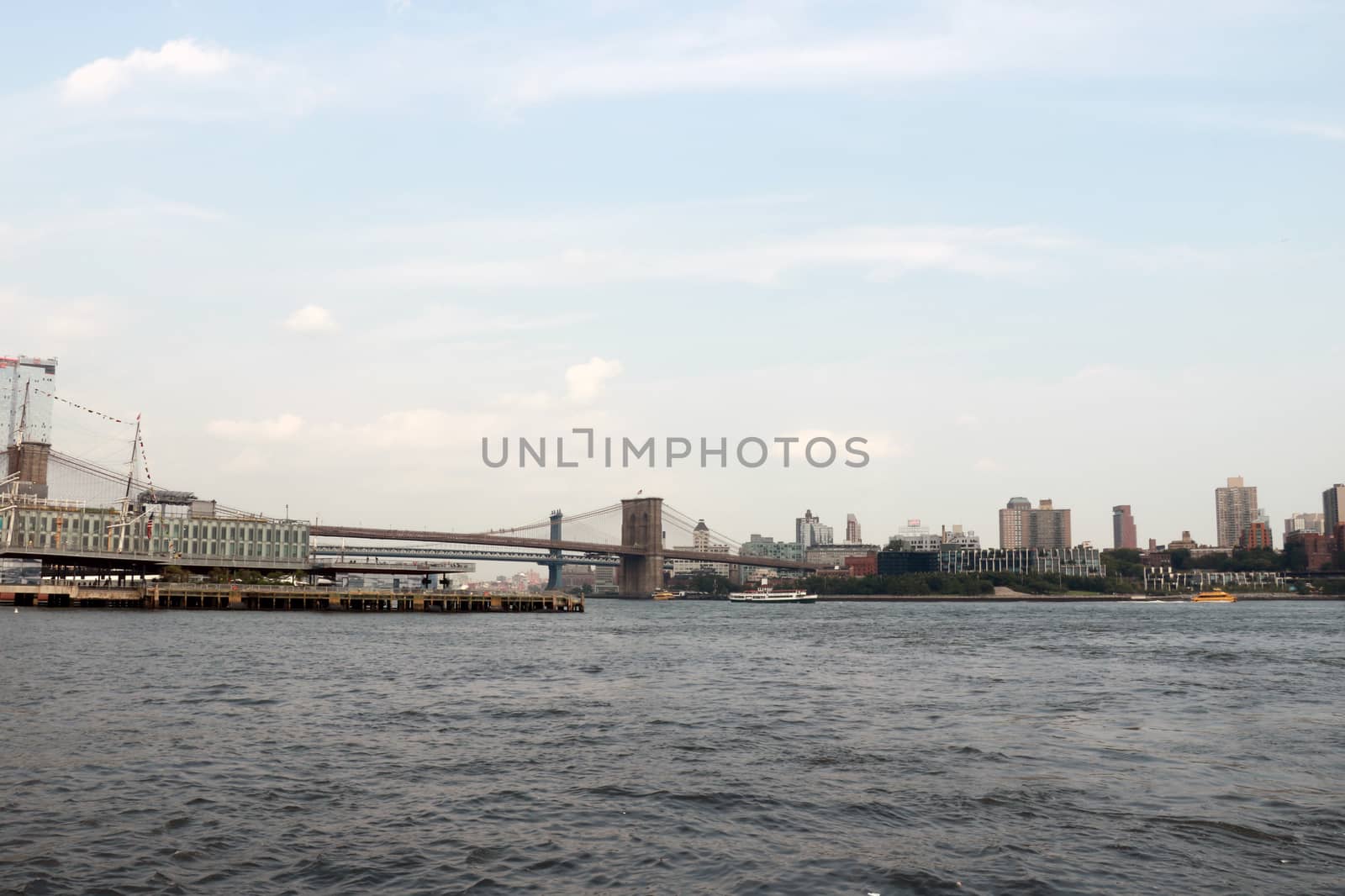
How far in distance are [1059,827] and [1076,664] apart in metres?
32.9

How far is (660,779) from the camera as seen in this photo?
20859 millimetres

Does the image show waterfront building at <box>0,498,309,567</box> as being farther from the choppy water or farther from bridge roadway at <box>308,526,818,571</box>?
the choppy water

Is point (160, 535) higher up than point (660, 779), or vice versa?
point (160, 535)

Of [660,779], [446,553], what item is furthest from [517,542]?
[660,779]

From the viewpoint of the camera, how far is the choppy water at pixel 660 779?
14680 mm

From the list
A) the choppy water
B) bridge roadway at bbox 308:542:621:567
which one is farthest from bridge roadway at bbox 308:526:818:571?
the choppy water

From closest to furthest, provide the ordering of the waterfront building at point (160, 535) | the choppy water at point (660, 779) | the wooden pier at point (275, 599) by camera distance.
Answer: the choppy water at point (660, 779)
the wooden pier at point (275, 599)
the waterfront building at point (160, 535)

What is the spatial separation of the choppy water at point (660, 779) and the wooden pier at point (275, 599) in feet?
200

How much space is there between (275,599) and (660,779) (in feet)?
318

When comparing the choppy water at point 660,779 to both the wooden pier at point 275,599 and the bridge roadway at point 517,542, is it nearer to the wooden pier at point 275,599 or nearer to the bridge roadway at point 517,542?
the wooden pier at point 275,599

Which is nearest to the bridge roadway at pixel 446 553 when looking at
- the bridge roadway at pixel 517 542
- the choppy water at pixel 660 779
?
the bridge roadway at pixel 517 542

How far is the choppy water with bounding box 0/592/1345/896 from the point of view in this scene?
14.7 metres

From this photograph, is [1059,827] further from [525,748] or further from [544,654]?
[544,654]

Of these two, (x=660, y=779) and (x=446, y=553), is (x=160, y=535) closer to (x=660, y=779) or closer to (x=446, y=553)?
(x=446, y=553)
